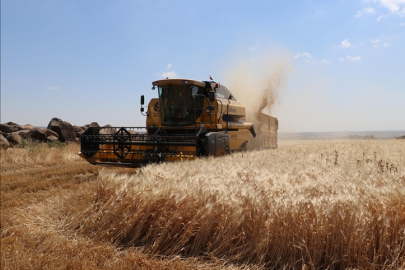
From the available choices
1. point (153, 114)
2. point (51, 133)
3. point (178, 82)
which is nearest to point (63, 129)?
point (51, 133)

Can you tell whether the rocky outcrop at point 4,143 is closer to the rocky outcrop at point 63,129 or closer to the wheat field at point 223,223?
the rocky outcrop at point 63,129

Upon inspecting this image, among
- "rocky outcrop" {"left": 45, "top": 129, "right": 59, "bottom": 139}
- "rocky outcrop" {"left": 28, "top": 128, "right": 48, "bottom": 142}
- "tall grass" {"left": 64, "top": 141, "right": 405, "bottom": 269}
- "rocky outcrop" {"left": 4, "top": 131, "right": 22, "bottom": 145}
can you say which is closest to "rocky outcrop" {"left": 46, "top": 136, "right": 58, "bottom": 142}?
"rocky outcrop" {"left": 28, "top": 128, "right": 48, "bottom": 142}

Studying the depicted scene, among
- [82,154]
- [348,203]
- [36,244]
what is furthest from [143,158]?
[348,203]

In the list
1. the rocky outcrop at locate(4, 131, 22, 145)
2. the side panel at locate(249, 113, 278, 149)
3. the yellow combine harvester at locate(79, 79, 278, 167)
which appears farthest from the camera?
the rocky outcrop at locate(4, 131, 22, 145)

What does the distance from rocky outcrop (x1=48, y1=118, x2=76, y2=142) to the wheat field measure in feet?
45.5

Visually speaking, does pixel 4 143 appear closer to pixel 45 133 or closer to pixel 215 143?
pixel 45 133

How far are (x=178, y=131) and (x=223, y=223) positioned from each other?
22.4 feet

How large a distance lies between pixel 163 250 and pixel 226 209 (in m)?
0.87

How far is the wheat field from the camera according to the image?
2.88 metres

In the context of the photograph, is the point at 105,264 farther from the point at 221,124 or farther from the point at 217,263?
the point at 221,124

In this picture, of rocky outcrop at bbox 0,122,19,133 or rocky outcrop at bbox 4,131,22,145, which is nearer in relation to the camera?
rocky outcrop at bbox 4,131,22,145

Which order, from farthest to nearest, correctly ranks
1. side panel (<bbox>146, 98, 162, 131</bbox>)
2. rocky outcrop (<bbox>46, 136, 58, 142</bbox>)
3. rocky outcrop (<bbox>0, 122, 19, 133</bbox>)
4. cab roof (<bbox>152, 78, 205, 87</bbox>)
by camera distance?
rocky outcrop (<bbox>0, 122, 19, 133</bbox>)
rocky outcrop (<bbox>46, 136, 58, 142</bbox>)
side panel (<bbox>146, 98, 162, 131</bbox>)
cab roof (<bbox>152, 78, 205, 87</bbox>)

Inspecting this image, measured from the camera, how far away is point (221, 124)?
9.97 meters

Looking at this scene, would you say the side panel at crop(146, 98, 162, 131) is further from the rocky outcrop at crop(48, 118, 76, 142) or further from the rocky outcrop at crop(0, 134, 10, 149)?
the rocky outcrop at crop(48, 118, 76, 142)
